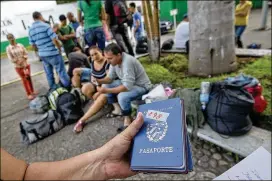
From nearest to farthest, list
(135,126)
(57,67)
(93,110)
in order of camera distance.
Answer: (135,126) → (93,110) → (57,67)

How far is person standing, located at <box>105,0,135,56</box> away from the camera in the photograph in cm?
428

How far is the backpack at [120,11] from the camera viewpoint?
4.25 metres

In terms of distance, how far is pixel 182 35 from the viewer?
5566 millimetres

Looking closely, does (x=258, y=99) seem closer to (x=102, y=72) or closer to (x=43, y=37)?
(x=102, y=72)

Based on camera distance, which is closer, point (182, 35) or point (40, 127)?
point (40, 127)

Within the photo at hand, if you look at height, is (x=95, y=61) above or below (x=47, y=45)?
below

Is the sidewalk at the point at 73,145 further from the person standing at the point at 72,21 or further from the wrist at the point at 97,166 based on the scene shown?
the person standing at the point at 72,21

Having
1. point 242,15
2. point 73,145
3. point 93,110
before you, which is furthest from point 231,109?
point 242,15

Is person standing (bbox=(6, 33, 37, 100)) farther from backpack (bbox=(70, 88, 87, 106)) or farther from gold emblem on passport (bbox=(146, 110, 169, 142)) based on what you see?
gold emblem on passport (bbox=(146, 110, 169, 142))

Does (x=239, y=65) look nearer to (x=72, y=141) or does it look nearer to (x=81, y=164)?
(x=72, y=141)

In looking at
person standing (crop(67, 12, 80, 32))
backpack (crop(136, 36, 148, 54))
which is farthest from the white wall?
backpack (crop(136, 36, 148, 54))

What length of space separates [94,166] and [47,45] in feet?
12.6

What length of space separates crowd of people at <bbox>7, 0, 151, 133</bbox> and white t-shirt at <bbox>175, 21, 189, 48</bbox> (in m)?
1.57

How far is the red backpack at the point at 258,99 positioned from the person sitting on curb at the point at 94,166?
78.2 inches
